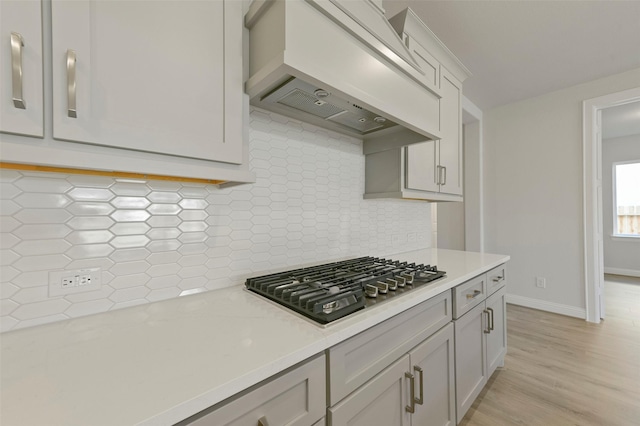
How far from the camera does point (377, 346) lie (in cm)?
96

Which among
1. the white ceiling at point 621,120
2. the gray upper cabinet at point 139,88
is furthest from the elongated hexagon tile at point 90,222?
the white ceiling at point 621,120

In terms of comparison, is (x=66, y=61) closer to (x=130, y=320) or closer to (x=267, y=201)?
(x=130, y=320)

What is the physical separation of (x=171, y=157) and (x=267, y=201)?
61 cm

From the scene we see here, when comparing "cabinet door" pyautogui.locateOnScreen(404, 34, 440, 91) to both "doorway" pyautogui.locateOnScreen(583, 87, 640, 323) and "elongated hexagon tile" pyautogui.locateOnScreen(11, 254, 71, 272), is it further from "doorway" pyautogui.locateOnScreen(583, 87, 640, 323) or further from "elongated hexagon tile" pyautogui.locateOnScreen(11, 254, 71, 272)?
"doorway" pyautogui.locateOnScreen(583, 87, 640, 323)

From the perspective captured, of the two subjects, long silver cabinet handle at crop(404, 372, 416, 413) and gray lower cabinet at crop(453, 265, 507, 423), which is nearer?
long silver cabinet handle at crop(404, 372, 416, 413)

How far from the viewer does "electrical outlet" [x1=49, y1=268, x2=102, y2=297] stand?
0.87m

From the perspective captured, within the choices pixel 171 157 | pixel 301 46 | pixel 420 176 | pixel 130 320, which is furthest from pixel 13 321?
pixel 420 176

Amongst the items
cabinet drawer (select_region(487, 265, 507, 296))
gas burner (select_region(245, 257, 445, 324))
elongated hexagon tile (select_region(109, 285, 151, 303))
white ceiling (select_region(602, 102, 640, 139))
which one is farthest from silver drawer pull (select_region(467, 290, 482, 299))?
white ceiling (select_region(602, 102, 640, 139))

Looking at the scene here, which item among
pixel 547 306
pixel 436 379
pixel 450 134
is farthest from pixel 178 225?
pixel 547 306

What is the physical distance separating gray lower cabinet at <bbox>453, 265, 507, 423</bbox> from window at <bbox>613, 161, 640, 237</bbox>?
18.0ft

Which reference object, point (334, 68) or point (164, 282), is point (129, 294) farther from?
point (334, 68)

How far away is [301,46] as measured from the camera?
93 centimetres

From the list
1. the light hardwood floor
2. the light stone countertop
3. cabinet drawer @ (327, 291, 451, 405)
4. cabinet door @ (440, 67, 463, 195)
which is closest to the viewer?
the light stone countertop

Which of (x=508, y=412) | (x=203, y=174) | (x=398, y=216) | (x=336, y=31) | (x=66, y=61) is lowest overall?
(x=508, y=412)
